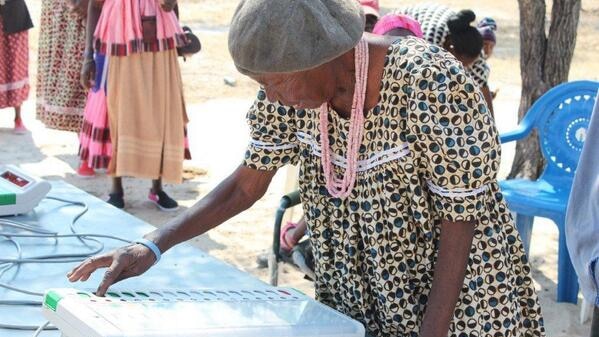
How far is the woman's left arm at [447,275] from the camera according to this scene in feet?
6.52

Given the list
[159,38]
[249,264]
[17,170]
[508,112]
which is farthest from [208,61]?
[17,170]

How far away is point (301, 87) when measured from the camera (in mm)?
1922

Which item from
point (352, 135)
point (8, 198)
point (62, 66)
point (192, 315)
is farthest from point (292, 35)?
point (62, 66)

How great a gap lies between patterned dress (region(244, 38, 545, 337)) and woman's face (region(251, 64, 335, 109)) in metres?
0.11

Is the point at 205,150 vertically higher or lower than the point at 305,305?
lower

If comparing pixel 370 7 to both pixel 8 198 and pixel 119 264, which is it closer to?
pixel 8 198

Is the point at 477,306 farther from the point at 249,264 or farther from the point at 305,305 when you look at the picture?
the point at 249,264

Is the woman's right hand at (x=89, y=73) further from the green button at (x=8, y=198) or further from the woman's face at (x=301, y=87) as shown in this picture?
the woman's face at (x=301, y=87)

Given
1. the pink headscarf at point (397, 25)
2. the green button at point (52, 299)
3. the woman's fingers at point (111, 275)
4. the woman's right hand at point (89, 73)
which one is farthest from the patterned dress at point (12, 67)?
the green button at point (52, 299)

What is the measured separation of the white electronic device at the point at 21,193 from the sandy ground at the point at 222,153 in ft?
6.56

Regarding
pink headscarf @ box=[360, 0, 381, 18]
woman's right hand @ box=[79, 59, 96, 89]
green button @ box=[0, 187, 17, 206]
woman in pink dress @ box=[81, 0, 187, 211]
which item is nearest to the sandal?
woman in pink dress @ box=[81, 0, 187, 211]

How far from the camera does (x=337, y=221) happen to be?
2.15 m

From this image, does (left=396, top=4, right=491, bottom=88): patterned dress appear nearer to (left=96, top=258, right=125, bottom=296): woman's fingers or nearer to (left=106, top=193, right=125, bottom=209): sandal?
(left=106, top=193, right=125, bottom=209): sandal

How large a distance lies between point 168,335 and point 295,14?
620 mm
